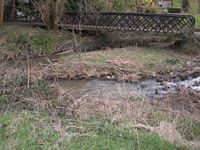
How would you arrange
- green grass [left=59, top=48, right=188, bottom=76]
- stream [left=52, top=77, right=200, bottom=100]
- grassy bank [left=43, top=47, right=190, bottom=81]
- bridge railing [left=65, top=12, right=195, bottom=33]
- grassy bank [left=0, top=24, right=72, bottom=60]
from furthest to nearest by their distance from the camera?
bridge railing [left=65, top=12, right=195, bottom=33] → grassy bank [left=0, top=24, right=72, bottom=60] → green grass [left=59, top=48, right=188, bottom=76] → grassy bank [left=43, top=47, right=190, bottom=81] → stream [left=52, top=77, right=200, bottom=100]

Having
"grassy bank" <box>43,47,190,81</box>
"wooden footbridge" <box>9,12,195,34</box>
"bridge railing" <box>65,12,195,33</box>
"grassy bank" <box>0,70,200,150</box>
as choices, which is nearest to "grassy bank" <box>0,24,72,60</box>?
"wooden footbridge" <box>9,12,195,34</box>

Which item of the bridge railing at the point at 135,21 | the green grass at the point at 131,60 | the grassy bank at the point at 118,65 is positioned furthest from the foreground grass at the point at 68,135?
the bridge railing at the point at 135,21

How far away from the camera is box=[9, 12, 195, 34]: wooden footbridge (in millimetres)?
18609

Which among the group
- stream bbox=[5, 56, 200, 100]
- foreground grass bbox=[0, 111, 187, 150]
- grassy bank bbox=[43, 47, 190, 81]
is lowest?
stream bbox=[5, 56, 200, 100]

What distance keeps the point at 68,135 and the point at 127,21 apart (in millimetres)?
13522

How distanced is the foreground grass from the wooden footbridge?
12143 millimetres

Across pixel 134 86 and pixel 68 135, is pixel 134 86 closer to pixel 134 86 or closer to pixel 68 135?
pixel 134 86

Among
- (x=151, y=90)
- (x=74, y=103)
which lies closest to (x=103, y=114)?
(x=74, y=103)

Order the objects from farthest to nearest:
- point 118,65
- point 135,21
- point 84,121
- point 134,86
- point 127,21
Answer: point 127,21 < point 135,21 < point 118,65 < point 134,86 < point 84,121

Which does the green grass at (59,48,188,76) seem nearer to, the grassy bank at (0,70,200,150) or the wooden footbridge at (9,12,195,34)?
the wooden footbridge at (9,12,195,34)

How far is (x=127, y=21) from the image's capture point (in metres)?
19.6

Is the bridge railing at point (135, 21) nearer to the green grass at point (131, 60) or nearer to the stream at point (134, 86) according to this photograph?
the green grass at point (131, 60)

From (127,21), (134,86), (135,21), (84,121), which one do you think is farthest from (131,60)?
(84,121)

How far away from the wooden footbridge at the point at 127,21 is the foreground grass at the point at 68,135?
12143 millimetres
